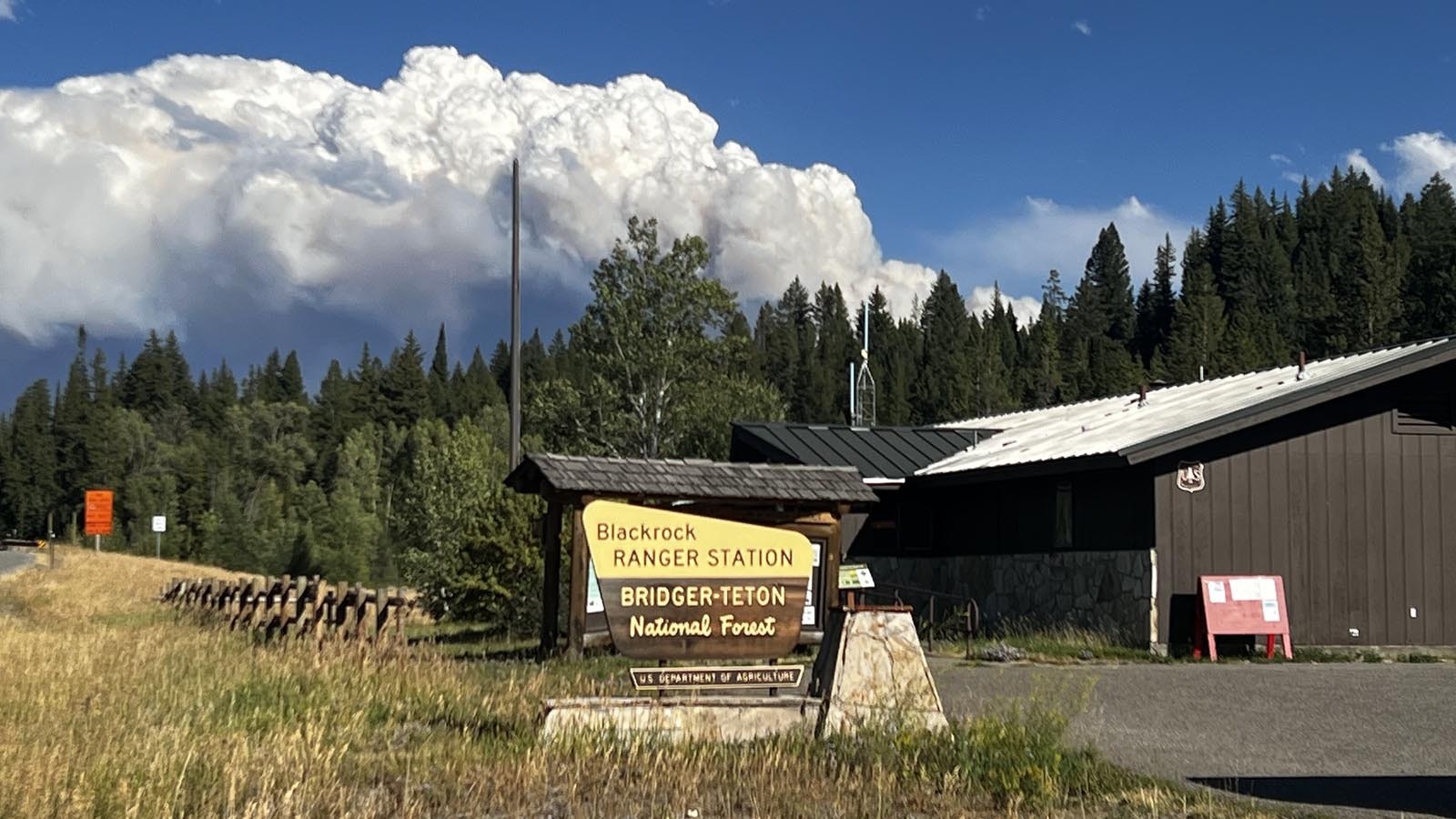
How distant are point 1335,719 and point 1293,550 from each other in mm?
9035

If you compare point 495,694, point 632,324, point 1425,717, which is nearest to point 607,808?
point 495,694

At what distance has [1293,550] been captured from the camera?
21391 millimetres

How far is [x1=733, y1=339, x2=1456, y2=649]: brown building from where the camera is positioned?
68.4ft

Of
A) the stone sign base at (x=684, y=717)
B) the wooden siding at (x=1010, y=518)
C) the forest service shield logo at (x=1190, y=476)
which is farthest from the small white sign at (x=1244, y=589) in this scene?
the stone sign base at (x=684, y=717)

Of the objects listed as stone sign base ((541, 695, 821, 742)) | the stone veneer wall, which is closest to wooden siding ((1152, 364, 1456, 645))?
the stone veneer wall

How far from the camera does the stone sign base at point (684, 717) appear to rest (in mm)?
9891

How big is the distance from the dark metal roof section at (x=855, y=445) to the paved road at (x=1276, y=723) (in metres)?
9.65

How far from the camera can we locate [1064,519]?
2316cm

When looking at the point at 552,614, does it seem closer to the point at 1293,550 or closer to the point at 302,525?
the point at 1293,550

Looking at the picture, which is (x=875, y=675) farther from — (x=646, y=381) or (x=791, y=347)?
(x=791, y=347)

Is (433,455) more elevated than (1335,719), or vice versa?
(433,455)

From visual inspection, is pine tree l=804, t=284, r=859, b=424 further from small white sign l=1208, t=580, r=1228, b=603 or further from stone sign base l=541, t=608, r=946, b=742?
stone sign base l=541, t=608, r=946, b=742

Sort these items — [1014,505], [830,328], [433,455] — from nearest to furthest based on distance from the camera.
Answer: [1014,505] < [433,455] < [830,328]

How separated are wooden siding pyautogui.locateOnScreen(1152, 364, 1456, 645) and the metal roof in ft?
2.10
